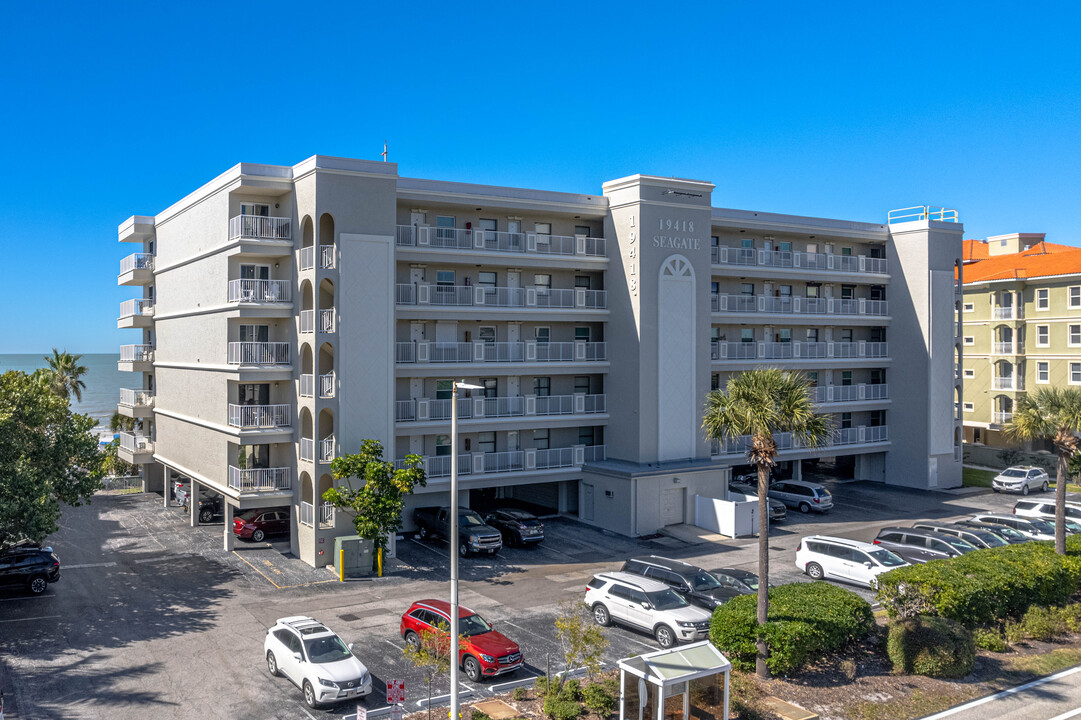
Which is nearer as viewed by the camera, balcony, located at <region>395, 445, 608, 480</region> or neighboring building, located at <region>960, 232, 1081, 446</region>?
balcony, located at <region>395, 445, 608, 480</region>

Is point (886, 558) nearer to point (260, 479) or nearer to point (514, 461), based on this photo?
point (514, 461)

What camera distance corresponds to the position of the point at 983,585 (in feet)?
82.3

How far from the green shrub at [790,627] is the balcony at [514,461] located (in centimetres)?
1798

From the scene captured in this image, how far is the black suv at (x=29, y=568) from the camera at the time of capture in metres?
29.4

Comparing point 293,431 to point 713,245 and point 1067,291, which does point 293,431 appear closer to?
point 713,245

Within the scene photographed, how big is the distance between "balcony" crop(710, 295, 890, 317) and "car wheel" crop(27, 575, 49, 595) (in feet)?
110

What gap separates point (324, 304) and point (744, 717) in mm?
24112


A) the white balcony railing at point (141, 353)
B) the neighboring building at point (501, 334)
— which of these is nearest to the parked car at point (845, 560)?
the neighboring building at point (501, 334)

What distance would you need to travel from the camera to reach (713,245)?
47.2m

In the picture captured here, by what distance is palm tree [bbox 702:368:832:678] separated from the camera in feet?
71.6

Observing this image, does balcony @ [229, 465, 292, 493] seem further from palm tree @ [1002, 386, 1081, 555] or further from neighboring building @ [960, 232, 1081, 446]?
neighboring building @ [960, 232, 1081, 446]

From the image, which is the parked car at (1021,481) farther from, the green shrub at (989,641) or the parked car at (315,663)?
the parked car at (315,663)

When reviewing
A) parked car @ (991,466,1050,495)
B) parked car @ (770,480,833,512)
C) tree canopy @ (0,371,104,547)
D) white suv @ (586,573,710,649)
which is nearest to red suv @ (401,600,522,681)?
white suv @ (586,573,710,649)

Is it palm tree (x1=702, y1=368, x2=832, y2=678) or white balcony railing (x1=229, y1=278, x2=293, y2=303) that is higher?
white balcony railing (x1=229, y1=278, x2=293, y2=303)
